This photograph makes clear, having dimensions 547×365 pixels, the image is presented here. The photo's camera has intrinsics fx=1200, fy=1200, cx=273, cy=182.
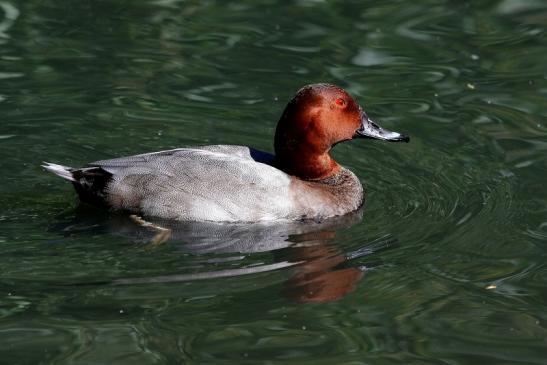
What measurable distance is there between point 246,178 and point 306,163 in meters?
0.58

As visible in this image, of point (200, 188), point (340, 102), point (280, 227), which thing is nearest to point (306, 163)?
point (340, 102)

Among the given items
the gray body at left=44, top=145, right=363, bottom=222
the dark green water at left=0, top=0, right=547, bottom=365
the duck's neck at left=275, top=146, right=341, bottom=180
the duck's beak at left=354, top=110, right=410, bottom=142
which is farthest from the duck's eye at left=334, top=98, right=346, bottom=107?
the dark green water at left=0, top=0, right=547, bottom=365

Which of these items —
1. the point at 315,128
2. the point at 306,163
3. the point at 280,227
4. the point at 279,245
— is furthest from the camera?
the point at 306,163

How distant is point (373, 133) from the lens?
8320 millimetres

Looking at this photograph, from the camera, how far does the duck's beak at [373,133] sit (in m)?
8.29

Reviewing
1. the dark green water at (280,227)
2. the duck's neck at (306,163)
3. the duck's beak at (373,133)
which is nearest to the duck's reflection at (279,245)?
the dark green water at (280,227)

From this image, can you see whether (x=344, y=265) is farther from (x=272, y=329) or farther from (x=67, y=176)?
(x=67, y=176)

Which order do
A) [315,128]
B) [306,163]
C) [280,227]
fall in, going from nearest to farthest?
[280,227] < [315,128] < [306,163]

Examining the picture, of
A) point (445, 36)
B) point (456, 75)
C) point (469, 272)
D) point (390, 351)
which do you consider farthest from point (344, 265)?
point (445, 36)

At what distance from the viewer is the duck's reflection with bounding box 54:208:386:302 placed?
6.73 m

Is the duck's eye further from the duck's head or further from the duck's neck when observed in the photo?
the duck's neck

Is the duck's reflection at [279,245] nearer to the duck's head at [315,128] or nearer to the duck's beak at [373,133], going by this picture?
the duck's head at [315,128]

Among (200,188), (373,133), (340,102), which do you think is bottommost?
(200,188)

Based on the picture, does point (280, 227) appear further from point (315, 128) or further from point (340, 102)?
point (340, 102)
